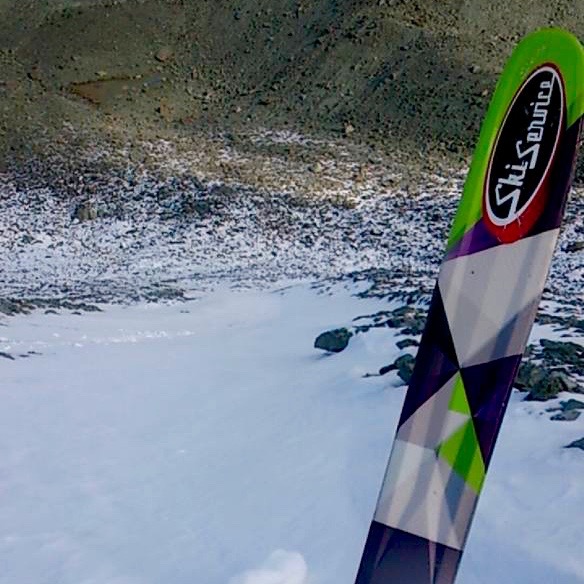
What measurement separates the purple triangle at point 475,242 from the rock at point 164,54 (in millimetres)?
29548

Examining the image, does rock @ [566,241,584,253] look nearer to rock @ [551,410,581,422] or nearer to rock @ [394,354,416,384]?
rock @ [394,354,416,384]

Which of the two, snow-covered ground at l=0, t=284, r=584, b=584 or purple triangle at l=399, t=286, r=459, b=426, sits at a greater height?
purple triangle at l=399, t=286, r=459, b=426

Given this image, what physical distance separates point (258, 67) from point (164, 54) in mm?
3797

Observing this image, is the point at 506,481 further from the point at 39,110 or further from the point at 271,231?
the point at 39,110

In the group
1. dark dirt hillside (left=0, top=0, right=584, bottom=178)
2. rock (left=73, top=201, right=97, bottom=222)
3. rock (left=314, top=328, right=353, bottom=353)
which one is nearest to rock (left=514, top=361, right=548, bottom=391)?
rock (left=314, top=328, right=353, bottom=353)

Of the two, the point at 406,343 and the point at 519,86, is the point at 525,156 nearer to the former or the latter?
the point at 519,86

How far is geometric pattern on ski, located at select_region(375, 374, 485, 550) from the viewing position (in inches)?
132

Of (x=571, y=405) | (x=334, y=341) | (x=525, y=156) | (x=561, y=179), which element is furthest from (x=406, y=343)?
(x=561, y=179)

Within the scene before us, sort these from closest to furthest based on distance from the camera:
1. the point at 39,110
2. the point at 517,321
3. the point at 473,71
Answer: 1. the point at 517,321
2. the point at 473,71
3. the point at 39,110

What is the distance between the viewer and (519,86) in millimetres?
3371

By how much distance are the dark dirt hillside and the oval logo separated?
61.8 feet

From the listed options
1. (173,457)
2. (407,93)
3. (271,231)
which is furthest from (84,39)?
(173,457)

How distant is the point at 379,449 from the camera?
222 inches

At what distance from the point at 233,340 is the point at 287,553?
21.1 feet
